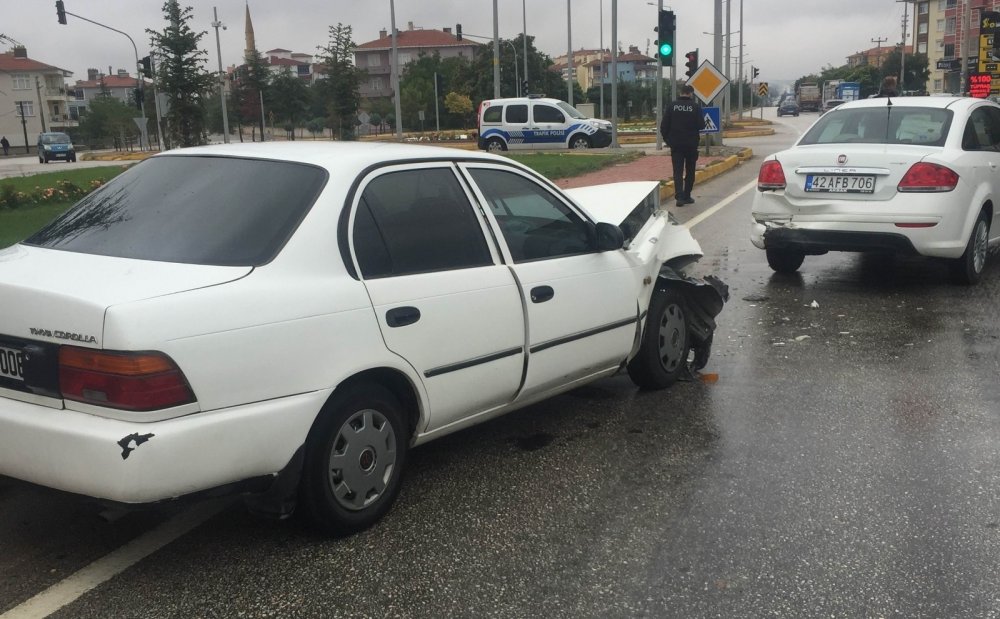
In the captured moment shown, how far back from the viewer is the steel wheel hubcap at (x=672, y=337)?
5.64 meters

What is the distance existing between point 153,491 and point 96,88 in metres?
157

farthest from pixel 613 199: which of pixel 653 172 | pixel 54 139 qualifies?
pixel 54 139

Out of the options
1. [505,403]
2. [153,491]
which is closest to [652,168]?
[505,403]

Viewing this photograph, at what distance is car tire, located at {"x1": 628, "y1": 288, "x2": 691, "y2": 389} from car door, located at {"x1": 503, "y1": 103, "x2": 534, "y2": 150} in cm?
2880

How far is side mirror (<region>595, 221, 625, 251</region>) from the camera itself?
4918 mm

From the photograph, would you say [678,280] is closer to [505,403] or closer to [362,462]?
[505,403]

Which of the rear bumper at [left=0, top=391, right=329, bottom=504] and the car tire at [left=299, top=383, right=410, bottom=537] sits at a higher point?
the rear bumper at [left=0, top=391, right=329, bottom=504]

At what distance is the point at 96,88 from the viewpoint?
14438cm

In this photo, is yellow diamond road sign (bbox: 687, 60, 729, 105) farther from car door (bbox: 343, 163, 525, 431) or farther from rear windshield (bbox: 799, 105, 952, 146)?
car door (bbox: 343, 163, 525, 431)

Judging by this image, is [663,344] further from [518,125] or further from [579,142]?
[518,125]

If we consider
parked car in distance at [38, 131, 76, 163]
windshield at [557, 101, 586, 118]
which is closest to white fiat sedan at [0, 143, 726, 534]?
windshield at [557, 101, 586, 118]

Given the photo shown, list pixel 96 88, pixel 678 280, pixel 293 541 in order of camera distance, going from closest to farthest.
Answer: pixel 293 541
pixel 678 280
pixel 96 88

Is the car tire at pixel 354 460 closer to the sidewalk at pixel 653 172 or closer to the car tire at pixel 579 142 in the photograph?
the sidewalk at pixel 653 172

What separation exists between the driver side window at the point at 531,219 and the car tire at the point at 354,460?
1083 mm
